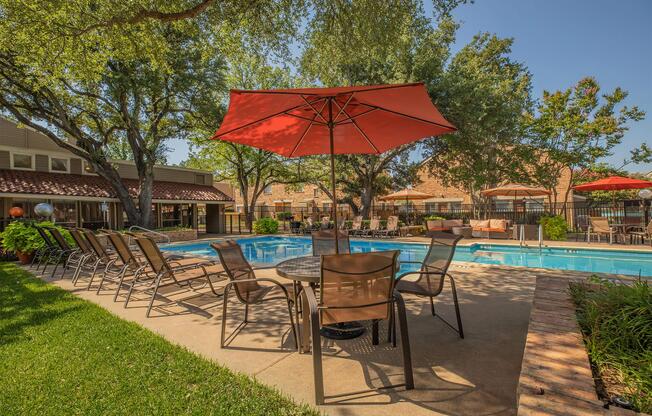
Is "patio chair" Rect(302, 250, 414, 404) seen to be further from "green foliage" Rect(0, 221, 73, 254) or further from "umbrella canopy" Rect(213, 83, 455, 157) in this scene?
"green foliage" Rect(0, 221, 73, 254)

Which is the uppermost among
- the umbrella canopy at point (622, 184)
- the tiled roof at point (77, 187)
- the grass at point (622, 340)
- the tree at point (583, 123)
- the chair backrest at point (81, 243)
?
the tree at point (583, 123)

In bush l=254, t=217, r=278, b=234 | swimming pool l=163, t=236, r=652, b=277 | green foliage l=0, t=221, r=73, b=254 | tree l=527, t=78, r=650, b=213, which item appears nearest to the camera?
green foliage l=0, t=221, r=73, b=254

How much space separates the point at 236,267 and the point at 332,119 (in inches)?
79.6

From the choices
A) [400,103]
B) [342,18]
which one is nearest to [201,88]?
[342,18]

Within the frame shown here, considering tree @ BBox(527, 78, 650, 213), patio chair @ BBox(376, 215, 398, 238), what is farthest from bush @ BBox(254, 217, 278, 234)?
tree @ BBox(527, 78, 650, 213)

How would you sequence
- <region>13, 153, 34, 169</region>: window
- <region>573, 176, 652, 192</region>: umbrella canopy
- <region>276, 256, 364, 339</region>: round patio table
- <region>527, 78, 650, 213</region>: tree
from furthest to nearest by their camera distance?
<region>13, 153, 34, 169</region>: window → <region>527, 78, 650, 213</region>: tree → <region>573, 176, 652, 192</region>: umbrella canopy → <region>276, 256, 364, 339</region>: round patio table

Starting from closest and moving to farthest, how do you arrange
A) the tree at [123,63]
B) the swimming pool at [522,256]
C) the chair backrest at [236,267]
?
the chair backrest at [236,267]
the tree at [123,63]
the swimming pool at [522,256]

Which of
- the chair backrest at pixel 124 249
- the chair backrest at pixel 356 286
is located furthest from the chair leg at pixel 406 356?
the chair backrest at pixel 124 249

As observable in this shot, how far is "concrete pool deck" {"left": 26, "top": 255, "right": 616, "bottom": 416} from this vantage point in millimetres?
2324

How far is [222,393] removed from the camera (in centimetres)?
242

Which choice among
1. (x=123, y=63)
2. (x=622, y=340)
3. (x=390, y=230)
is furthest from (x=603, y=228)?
(x=123, y=63)

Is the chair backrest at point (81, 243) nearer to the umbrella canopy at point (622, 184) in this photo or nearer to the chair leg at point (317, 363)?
the chair leg at point (317, 363)

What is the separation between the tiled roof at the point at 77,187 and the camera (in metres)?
14.6

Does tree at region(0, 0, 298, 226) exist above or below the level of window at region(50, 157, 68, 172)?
above
